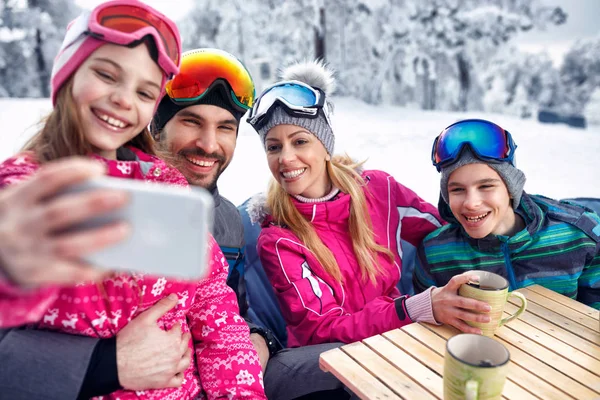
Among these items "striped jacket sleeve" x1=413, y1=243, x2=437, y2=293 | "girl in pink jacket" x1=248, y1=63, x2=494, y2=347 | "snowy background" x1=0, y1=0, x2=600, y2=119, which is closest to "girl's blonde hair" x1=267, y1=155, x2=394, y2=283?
"girl in pink jacket" x1=248, y1=63, x2=494, y2=347

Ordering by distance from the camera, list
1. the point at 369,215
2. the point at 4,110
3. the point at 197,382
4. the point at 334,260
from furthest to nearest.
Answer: the point at 4,110, the point at 369,215, the point at 334,260, the point at 197,382

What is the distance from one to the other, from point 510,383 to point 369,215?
955 millimetres

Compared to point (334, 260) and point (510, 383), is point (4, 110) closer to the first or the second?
point (334, 260)

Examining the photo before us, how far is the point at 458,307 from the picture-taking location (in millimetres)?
1204

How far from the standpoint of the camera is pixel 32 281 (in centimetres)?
42

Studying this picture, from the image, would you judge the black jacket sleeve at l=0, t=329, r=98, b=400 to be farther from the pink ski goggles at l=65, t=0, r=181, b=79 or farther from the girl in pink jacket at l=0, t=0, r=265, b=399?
the pink ski goggles at l=65, t=0, r=181, b=79

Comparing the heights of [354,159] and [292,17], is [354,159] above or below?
below

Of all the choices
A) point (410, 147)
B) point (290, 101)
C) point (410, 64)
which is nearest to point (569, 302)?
point (290, 101)

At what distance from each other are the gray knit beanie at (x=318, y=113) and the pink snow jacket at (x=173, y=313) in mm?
656

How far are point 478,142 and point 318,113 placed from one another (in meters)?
0.63

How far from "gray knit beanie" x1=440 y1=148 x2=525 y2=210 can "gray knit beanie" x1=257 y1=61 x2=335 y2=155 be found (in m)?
0.50

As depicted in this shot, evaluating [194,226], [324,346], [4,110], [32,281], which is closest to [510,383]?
[324,346]

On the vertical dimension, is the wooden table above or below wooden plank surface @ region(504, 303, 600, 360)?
above

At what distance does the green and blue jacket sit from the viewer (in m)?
1.63
